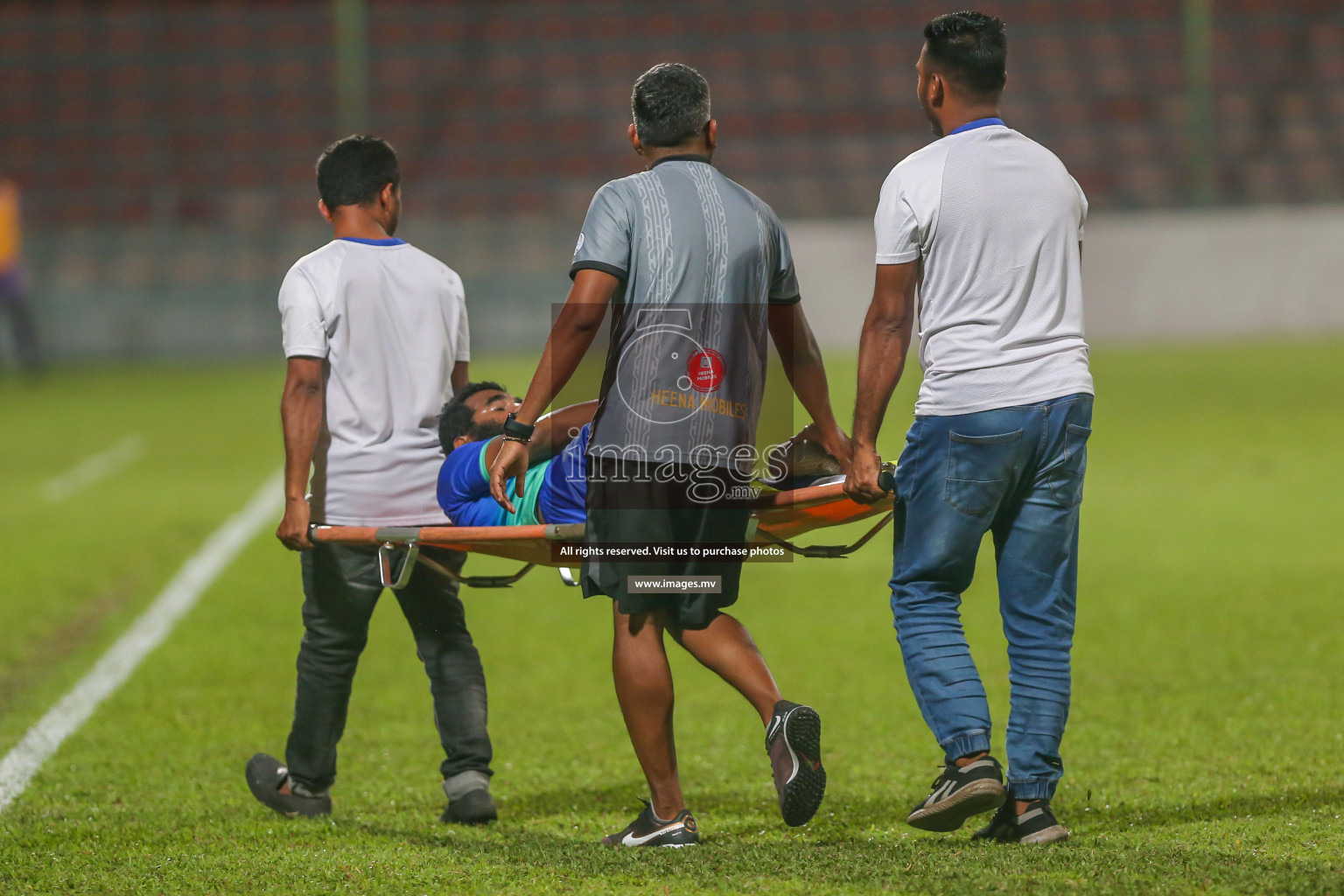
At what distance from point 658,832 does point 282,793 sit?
1.15 m

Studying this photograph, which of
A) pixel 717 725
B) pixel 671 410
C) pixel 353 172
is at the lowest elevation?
pixel 717 725

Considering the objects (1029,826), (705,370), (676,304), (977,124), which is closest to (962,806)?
(1029,826)

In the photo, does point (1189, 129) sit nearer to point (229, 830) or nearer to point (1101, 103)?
point (1101, 103)

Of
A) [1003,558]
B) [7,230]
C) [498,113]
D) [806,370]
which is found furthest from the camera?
[498,113]

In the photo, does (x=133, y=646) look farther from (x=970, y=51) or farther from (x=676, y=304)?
(x=970, y=51)

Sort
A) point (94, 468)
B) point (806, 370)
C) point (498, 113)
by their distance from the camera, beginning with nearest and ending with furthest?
point (806, 370) → point (94, 468) → point (498, 113)

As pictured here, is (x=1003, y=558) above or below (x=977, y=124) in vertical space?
below

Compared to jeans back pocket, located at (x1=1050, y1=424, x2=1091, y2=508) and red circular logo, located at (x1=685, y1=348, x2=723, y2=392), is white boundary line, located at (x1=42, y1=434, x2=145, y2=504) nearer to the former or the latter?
red circular logo, located at (x1=685, y1=348, x2=723, y2=392)

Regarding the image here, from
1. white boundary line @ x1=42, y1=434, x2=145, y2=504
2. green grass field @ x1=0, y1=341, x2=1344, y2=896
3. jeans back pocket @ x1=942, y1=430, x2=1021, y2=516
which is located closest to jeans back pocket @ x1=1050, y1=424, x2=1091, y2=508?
jeans back pocket @ x1=942, y1=430, x2=1021, y2=516

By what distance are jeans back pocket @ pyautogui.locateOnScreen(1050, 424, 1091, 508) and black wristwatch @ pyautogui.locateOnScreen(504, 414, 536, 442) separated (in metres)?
1.15

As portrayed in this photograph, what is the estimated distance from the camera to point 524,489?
395 cm

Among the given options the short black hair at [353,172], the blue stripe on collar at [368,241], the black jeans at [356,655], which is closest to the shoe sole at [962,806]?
the black jeans at [356,655]

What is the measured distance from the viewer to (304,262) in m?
4.07

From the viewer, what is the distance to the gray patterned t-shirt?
11.5 feet
